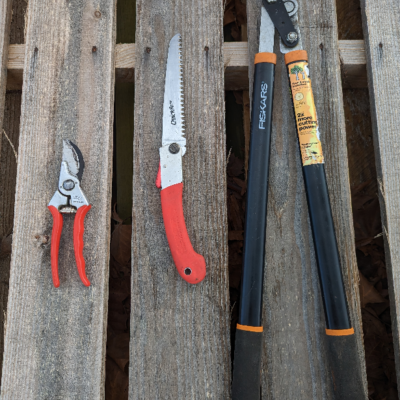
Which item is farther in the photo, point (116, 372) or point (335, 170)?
point (116, 372)

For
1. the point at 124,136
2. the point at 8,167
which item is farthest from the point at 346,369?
the point at 8,167

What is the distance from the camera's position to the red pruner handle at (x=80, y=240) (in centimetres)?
134

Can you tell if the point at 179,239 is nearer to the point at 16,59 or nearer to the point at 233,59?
the point at 233,59

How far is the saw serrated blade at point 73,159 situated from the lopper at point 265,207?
2.23 ft

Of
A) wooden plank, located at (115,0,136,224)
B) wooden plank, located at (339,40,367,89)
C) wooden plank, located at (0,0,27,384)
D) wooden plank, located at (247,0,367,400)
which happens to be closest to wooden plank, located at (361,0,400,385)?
wooden plank, located at (339,40,367,89)

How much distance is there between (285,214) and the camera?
146cm

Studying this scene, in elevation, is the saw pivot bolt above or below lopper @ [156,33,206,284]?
above

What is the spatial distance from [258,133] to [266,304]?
67 cm

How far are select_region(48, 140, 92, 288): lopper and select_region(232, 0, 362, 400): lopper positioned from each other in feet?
2.06

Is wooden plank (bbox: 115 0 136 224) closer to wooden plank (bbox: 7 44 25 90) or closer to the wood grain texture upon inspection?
the wood grain texture

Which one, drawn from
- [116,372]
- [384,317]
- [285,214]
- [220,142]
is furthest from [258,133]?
[116,372]

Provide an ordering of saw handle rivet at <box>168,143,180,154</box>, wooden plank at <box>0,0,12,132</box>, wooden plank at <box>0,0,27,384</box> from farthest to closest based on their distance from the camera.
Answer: wooden plank at <box>0,0,27,384</box>
wooden plank at <box>0,0,12,132</box>
saw handle rivet at <box>168,143,180,154</box>

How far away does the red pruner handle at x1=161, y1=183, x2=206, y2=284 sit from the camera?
1.33m

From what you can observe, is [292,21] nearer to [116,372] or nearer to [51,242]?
[51,242]
